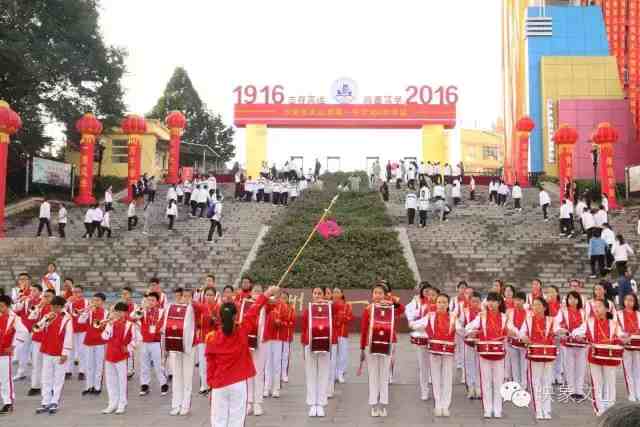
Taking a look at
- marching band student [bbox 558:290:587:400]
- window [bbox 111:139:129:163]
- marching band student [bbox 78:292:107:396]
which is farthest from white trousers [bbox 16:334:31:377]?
window [bbox 111:139:129:163]

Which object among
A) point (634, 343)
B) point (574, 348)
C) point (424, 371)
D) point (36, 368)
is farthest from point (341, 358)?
point (36, 368)

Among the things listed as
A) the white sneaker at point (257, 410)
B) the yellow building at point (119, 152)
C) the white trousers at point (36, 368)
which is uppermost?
the yellow building at point (119, 152)

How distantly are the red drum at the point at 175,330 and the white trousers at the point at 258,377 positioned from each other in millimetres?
924

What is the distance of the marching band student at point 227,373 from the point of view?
5371 mm

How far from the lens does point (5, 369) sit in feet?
23.7

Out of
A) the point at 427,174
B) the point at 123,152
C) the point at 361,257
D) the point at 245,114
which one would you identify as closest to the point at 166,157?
the point at 123,152

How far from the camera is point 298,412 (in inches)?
288

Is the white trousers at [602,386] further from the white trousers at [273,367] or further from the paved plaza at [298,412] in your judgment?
the white trousers at [273,367]

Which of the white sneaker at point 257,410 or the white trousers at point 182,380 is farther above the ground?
the white trousers at point 182,380

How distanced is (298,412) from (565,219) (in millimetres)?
13913

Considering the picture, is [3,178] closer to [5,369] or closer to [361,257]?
[361,257]

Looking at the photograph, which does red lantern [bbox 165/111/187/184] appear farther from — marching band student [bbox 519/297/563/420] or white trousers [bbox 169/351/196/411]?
marching band student [bbox 519/297/563/420]

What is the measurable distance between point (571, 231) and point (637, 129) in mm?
14227

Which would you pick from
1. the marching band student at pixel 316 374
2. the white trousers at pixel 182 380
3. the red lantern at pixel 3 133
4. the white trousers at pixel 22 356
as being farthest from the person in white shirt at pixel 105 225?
the marching band student at pixel 316 374
